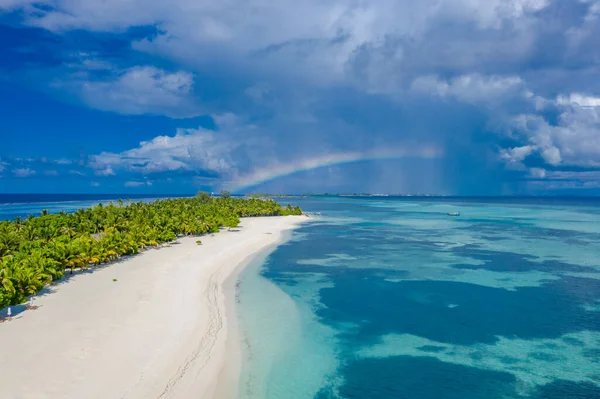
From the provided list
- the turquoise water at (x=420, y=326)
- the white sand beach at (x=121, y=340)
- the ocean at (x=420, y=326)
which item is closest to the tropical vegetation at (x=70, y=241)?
the white sand beach at (x=121, y=340)

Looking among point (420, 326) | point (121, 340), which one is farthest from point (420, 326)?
point (121, 340)

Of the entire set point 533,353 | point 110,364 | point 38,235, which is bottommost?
point 533,353

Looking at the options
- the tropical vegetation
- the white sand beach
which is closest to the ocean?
the white sand beach

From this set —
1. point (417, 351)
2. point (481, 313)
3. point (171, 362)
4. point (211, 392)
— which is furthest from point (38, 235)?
point (481, 313)

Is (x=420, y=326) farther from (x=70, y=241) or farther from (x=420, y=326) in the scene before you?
(x=70, y=241)

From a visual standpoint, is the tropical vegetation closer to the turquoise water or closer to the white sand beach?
the white sand beach

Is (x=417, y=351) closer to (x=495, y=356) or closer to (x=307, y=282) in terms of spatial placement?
(x=495, y=356)
